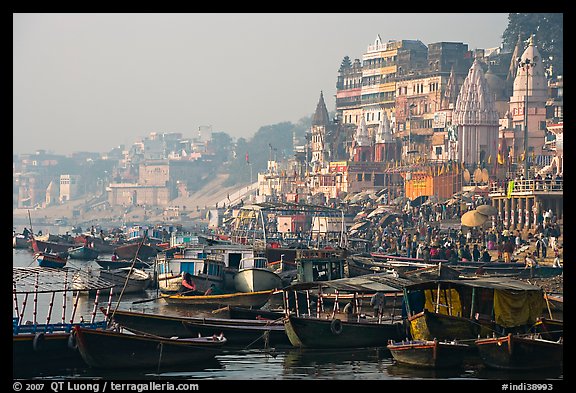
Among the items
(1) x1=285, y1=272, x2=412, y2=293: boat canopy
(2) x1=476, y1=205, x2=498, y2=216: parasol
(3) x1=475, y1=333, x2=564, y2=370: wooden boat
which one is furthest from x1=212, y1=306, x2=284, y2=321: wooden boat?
(2) x1=476, y1=205, x2=498, y2=216: parasol

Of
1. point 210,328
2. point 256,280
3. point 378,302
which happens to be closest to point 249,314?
point 210,328

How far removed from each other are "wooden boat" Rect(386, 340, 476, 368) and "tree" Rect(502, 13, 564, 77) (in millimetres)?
80699

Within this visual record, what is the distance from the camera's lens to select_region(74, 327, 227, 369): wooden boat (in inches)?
981

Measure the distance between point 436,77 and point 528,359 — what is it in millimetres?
86084

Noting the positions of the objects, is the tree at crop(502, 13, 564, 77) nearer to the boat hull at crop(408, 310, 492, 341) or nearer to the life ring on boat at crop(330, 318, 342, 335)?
the life ring on boat at crop(330, 318, 342, 335)

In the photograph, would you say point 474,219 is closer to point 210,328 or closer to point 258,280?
point 258,280

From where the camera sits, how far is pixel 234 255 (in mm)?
43812

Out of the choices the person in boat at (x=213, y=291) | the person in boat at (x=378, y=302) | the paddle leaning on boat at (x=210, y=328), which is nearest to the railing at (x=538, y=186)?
the person in boat at (x=213, y=291)

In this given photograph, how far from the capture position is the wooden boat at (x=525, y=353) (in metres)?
24.8

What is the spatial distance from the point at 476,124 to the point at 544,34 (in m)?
30.8

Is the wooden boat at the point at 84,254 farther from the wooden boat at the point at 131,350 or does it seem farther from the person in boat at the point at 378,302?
the wooden boat at the point at 131,350

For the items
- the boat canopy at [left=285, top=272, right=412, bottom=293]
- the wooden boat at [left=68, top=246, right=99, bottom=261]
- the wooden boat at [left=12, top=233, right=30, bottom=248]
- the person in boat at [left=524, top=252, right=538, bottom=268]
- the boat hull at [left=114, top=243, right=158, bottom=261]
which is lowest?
the wooden boat at [left=12, top=233, right=30, bottom=248]

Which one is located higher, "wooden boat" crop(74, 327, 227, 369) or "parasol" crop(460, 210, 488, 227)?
"parasol" crop(460, 210, 488, 227)

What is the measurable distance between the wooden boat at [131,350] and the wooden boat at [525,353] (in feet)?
19.5
